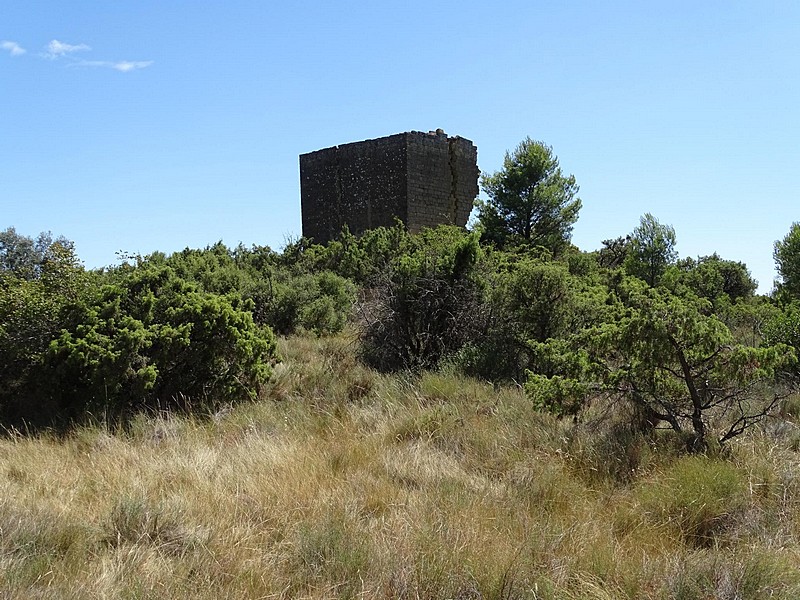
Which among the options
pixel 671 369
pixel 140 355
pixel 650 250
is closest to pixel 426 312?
pixel 140 355

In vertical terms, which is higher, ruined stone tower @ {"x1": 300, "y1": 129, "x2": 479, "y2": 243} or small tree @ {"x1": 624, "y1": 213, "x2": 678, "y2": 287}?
ruined stone tower @ {"x1": 300, "y1": 129, "x2": 479, "y2": 243}

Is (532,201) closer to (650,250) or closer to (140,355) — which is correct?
(650,250)

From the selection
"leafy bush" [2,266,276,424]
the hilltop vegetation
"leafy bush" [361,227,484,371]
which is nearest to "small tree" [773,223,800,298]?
the hilltop vegetation

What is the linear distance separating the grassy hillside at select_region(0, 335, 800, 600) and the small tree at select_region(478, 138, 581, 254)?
50.2 ft

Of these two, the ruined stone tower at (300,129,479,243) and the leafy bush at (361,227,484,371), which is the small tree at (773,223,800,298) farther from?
the ruined stone tower at (300,129,479,243)

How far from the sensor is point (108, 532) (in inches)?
131

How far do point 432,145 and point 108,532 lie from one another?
19.3m

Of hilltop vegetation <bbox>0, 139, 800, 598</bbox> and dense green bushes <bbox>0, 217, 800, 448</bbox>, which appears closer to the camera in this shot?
hilltop vegetation <bbox>0, 139, 800, 598</bbox>

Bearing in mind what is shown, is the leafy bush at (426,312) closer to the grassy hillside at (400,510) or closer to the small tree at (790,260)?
the grassy hillside at (400,510)

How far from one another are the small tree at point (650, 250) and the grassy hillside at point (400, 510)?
31.7 ft

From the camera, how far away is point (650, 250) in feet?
47.9

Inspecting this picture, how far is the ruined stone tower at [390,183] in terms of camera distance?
20922 mm

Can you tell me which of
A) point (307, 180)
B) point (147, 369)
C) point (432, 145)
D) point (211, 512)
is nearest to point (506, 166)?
point (432, 145)

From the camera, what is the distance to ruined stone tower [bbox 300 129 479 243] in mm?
20922
